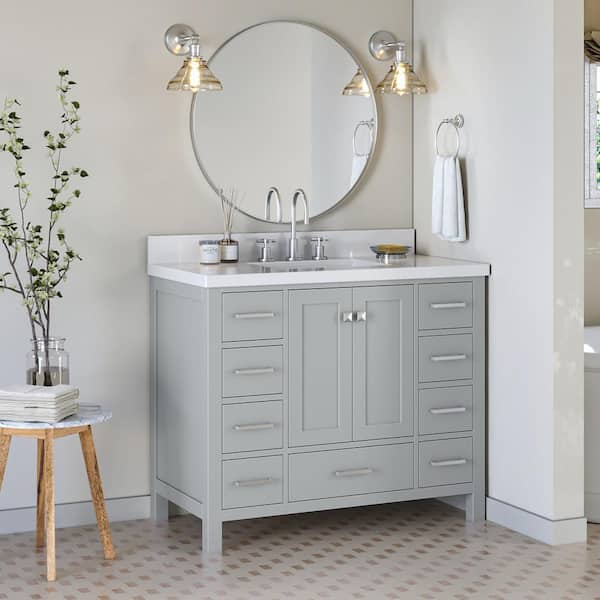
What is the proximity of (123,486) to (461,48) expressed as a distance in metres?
2.13

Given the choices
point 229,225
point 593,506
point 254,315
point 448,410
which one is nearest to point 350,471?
point 448,410

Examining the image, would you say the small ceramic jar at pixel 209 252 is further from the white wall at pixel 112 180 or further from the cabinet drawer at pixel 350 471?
the cabinet drawer at pixel 350 471

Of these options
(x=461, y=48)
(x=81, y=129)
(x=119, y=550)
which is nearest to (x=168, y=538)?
(x=119, y=550)

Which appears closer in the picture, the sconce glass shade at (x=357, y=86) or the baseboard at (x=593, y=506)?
the baseboard at (x=593, y=506)

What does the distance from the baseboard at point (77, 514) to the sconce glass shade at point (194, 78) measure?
5.15ft

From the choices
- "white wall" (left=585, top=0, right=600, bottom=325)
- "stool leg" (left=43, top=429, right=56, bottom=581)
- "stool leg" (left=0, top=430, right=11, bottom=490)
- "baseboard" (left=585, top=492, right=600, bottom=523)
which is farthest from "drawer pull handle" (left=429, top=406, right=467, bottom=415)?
"stool leg" (left=0, top=430, right=11, bottom=490)

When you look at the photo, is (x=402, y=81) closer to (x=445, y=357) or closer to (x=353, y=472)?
(x=445, y=357)

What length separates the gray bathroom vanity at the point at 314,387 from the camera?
13.0 feet

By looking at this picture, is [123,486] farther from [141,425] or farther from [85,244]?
[85,244]

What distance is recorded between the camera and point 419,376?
4.28 m

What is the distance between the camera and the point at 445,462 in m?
4.34

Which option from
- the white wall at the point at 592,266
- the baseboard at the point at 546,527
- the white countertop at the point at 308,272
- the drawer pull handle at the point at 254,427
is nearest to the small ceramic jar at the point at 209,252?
the white countertop at the point at 308,272

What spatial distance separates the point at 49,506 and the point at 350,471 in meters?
1.10

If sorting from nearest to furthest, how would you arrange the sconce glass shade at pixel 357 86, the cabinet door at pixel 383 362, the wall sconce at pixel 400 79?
the cabinet door at pixel 383 362, the wall sconce at pixel 400 79, the sconce glass shade at pixel 357 86
